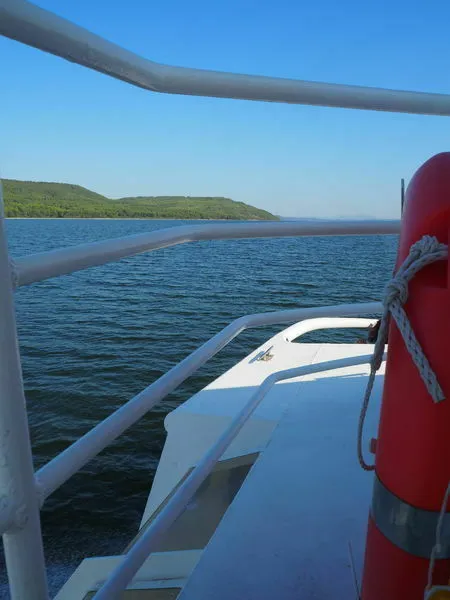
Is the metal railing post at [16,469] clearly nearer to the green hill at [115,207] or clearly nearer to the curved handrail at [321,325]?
the curved handrail at [321,325]

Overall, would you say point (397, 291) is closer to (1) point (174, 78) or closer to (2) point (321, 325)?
(1) point (174, 78)

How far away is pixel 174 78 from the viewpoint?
2.82ft

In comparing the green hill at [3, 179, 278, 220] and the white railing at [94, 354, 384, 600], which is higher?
the green hill at [3, 179, 278, 220]

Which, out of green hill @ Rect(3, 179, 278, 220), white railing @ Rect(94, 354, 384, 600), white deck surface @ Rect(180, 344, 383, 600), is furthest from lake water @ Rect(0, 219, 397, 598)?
green hill @ Rect(3, 179, 278, 220)

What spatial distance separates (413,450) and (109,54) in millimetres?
782

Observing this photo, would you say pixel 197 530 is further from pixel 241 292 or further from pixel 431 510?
pixel 241 292

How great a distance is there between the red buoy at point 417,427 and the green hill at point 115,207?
63.6 m

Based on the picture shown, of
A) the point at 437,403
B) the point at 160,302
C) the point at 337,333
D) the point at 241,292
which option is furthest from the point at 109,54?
the point at 241,292

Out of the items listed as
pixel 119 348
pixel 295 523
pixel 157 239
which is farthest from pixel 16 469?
pixel 119 348

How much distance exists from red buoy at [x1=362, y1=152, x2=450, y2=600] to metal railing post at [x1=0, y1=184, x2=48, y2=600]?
0.57m

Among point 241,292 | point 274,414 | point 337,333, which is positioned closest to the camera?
point 274,414

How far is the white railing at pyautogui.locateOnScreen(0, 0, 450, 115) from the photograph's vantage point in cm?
58

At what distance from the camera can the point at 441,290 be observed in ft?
2.32

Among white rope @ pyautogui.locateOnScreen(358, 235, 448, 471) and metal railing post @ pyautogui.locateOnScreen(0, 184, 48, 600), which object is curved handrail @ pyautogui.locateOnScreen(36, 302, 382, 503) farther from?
white rope @ pyautogui.locateOnScreen(358, 235, 448, 471)
